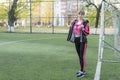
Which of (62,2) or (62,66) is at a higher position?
(62,2)

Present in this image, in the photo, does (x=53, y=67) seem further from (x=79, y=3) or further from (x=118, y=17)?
(x=79, y=3)

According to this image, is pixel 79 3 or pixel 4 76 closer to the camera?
pixel 4 76

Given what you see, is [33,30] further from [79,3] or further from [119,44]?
[119,44]

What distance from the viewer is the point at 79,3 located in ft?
152

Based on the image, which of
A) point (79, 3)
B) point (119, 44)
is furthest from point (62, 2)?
point (119, 44)

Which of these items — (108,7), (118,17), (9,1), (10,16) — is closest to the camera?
(108,7)

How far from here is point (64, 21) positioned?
4525 cm

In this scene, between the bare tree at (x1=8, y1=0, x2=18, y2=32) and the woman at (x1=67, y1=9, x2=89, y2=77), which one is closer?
the woman at (x1=67, y1=9, x2=89, y2=77)

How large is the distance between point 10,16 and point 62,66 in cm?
3295

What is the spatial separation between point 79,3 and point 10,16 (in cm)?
913

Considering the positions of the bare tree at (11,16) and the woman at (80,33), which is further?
the bare tree at (11,16)

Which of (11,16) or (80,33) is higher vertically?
(11,16)

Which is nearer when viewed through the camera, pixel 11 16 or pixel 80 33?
pixel 80 33

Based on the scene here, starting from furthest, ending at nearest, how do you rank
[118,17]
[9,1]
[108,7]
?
[9,1] < [118,17] < [108,7]
